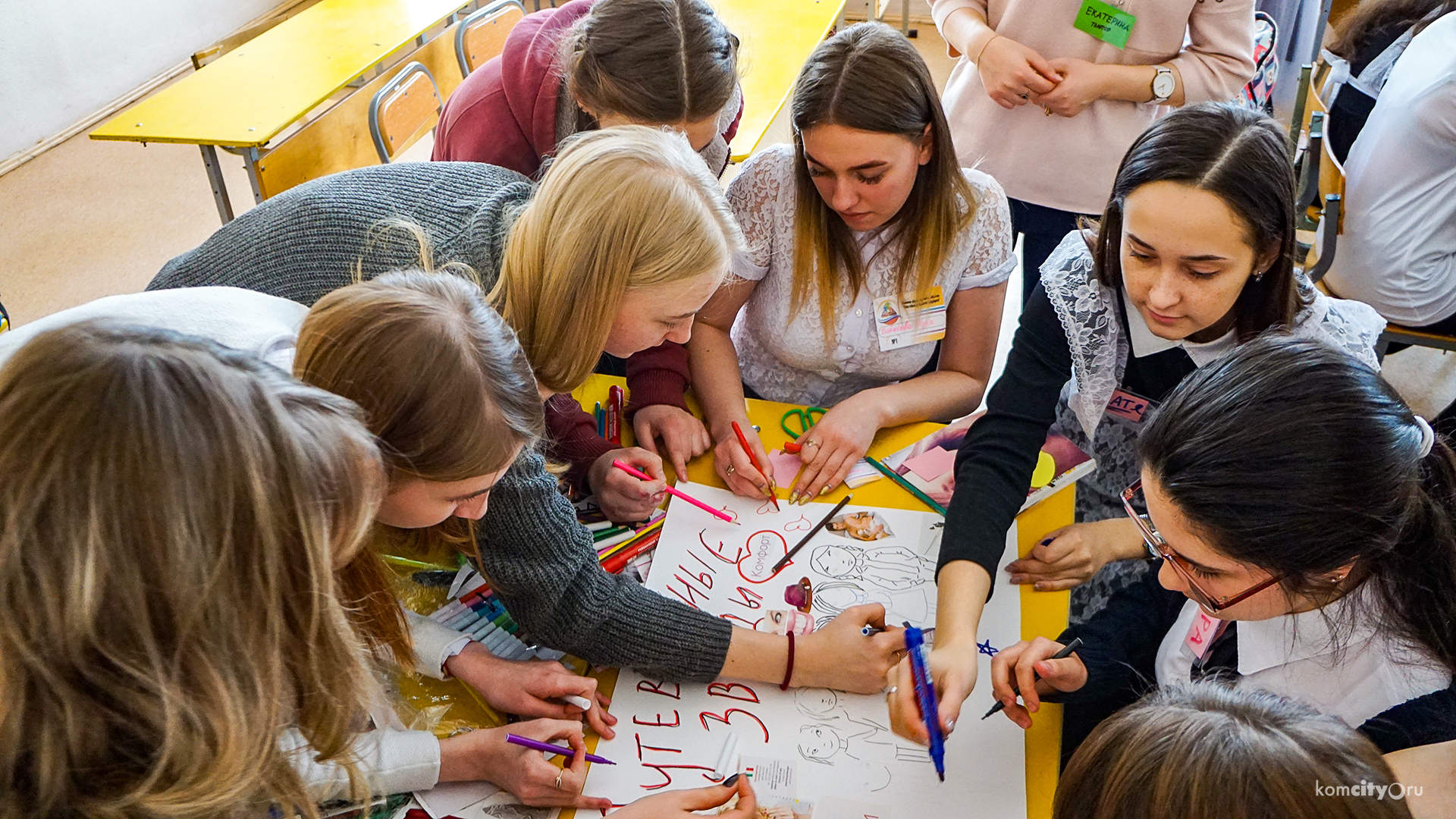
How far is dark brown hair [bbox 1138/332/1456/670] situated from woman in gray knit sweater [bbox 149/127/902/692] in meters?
0.39

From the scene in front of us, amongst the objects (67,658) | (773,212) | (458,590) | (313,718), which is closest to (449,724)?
(458,590)

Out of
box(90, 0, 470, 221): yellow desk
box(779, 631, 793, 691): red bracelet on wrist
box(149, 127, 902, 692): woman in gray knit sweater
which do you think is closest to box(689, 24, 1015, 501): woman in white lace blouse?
box(149, 127, 902, 692): woman in gray knit sweater

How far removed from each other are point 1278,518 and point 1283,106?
11.8 ft

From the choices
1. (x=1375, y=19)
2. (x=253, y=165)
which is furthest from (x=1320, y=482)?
(x=253, y=165)

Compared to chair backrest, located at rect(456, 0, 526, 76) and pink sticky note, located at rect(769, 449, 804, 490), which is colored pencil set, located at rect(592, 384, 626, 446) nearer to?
pink sticky note, located at rect(769, 449, 804, 490)

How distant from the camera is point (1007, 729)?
1.10m

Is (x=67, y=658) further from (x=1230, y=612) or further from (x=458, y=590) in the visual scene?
(x=1230, y=612)

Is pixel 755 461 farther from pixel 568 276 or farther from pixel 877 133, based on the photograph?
pixel 877 133

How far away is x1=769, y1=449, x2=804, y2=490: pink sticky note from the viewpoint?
1459mm

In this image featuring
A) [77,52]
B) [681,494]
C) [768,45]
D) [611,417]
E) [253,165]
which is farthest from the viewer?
[77,52]

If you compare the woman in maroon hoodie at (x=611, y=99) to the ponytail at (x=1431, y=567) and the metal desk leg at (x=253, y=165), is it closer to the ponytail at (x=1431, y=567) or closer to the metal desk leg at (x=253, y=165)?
the metal desk leg at (x=253, y=165)

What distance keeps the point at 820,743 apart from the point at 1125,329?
29.2 inches

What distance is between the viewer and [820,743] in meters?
1.08

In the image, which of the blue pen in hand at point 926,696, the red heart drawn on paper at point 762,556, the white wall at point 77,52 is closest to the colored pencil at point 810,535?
the red heart drawn on paper at point 762,556
